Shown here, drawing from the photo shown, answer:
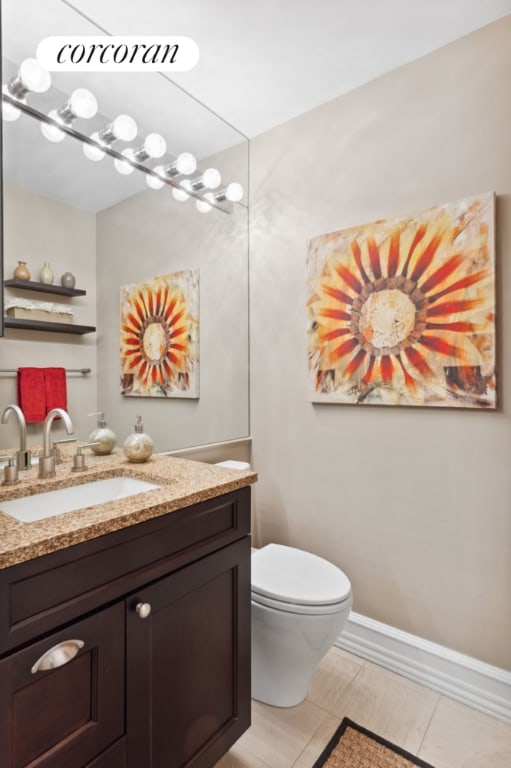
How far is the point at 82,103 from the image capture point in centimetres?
157

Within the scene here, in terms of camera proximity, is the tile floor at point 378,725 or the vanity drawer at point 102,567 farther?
the tile floor at point 378,725

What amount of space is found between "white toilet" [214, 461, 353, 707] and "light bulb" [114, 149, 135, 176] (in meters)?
1.74

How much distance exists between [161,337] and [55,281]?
55 centimetres

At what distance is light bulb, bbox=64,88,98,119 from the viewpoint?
155cm

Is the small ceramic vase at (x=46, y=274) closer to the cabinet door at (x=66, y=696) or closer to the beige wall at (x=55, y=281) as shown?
the beige wall at (x=55, y=281)

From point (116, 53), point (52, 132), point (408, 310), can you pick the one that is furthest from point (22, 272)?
point (408, 310)

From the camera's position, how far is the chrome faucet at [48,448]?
130 cm

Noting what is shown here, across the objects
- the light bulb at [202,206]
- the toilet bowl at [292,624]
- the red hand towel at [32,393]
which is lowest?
the toilet bowl at [292,624]

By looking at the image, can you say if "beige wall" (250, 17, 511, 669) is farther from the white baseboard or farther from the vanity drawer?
the vanity drawer

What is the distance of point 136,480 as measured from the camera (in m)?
1.43

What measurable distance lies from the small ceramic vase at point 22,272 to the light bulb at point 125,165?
61 centimetres

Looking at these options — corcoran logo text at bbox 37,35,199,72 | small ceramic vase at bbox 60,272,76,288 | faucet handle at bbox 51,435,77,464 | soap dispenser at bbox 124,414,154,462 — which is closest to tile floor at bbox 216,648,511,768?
soap dispenser at bbox 124,414,154,462

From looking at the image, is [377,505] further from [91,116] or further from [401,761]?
[91,116]

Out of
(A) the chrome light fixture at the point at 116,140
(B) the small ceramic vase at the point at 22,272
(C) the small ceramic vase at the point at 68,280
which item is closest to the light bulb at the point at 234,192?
(A) the chrome light fixture at the point at 116,140
